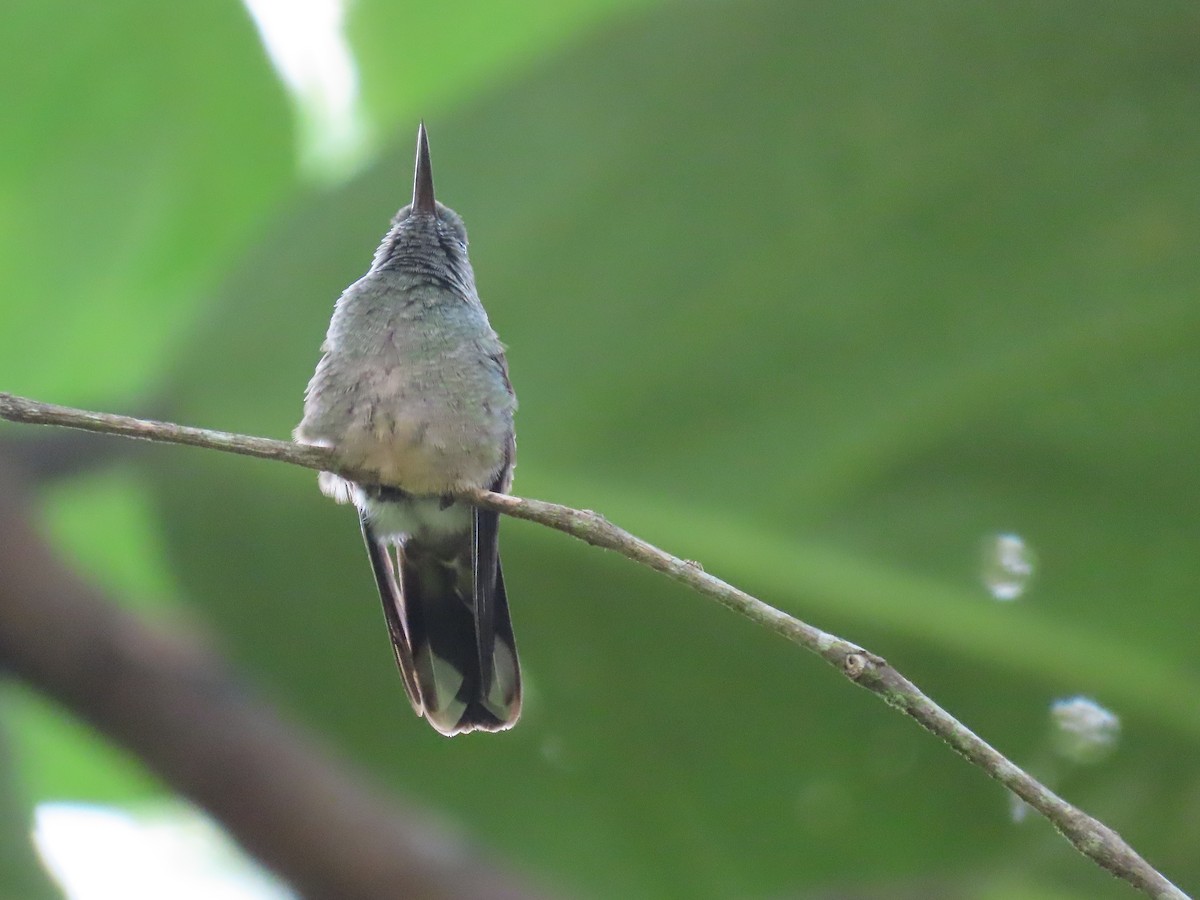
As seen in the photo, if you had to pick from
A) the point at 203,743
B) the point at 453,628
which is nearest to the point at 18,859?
the point at 203,743

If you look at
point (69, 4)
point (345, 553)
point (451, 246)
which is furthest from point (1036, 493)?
point (69, 4)

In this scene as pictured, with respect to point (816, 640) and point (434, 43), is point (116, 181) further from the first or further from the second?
point (816, 640)

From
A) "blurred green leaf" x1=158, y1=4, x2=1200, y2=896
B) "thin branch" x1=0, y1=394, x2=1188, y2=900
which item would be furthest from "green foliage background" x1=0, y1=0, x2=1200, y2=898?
"thin branch" x1=0, y1=394, x2=1188, y2=900

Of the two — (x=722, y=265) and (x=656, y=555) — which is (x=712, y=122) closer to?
(x=722, y=265)

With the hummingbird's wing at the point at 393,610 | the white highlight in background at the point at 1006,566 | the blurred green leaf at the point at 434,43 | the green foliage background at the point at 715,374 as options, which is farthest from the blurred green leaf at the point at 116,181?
the white highlight in background at the point at 1006,566

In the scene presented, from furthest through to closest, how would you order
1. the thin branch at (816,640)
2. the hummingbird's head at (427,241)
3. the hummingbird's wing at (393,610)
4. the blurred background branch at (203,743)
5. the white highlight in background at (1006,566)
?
the hummingbird's head at (427,241) < the white highlight in background at (1006,566) < the blurred background branch at (203,743) < the hummingbird's wing at (393,610) < the thin branch at (816,640)

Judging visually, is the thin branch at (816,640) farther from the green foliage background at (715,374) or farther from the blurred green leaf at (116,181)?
the blurred green leaf at (116,181)

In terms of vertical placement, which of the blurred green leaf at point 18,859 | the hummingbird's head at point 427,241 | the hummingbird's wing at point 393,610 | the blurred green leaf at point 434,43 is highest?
the blurred green leaf at point 434,43
